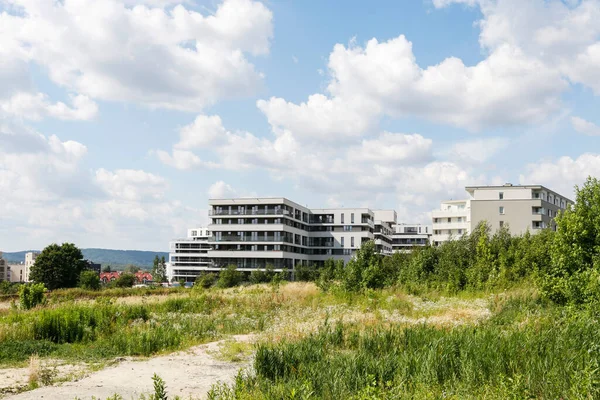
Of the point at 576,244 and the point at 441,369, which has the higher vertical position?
the point at 576,244

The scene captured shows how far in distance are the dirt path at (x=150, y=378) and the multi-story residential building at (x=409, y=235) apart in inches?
5038

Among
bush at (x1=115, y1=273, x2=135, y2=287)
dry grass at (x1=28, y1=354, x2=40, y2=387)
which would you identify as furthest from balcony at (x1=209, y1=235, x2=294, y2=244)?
dry grass at (x1=28, y1=354, x2=40, y2=387)

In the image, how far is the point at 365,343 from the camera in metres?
12.6

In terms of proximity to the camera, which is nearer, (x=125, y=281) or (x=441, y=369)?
(x=441, y=369)

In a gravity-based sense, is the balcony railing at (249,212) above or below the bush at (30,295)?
above

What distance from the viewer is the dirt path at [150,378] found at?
10578 millimetres

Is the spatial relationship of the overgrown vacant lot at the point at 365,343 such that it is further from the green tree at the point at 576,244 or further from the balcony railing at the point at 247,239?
the balcony railing at the point at 247,239

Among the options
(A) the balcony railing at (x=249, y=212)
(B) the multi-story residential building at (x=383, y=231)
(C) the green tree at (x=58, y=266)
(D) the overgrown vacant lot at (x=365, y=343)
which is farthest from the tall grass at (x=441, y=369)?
(B) the multi-story residential building at (x=383, y=231)

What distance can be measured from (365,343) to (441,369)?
2795mm

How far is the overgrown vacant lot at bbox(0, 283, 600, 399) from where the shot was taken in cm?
901

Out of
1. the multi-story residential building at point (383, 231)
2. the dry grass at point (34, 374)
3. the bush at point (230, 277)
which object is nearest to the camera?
the dry grass at point (34, 374)

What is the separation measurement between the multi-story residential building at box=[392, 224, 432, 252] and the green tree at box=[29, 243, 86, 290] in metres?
90.7

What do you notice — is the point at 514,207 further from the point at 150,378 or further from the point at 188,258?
the point at 188,258

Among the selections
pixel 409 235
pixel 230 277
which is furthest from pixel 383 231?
pixel 230 277
